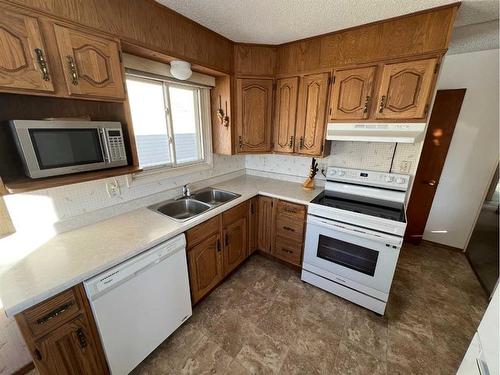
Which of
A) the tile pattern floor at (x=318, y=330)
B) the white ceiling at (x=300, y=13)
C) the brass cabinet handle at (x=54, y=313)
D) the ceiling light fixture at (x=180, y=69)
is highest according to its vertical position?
the white ceiling at (x=300, y=13)

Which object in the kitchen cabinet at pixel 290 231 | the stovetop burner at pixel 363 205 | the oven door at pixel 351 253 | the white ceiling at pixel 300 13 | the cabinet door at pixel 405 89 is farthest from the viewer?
the kitchen cabinet at pixel 290 231

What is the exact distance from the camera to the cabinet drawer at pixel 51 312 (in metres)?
0.90

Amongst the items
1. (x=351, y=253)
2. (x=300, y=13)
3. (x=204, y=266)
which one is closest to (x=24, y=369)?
(x=204, y=266)

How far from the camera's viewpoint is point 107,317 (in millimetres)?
1146

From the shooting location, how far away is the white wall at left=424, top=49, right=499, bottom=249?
2.30 metres

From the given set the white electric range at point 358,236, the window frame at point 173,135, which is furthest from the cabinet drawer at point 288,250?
the window frame at point 173,135

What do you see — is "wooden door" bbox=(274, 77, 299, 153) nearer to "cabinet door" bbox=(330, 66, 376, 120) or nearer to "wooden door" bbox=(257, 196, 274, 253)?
"cabinet door" bbox=(330, 66, 376, 120)

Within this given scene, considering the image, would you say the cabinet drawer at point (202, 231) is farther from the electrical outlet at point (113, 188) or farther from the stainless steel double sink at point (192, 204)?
the electrical outlet at point (113, 188)

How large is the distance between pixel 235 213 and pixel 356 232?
1129mm

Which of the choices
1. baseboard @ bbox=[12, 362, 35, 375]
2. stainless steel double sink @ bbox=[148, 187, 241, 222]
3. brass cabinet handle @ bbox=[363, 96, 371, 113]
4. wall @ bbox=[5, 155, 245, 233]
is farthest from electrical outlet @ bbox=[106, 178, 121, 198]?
brass cabinet handle @ bbox=[363, 96, 371, 113]

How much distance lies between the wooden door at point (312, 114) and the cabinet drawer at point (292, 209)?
598 millimetres

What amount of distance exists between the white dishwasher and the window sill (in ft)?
2.22

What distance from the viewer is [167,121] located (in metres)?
2.00

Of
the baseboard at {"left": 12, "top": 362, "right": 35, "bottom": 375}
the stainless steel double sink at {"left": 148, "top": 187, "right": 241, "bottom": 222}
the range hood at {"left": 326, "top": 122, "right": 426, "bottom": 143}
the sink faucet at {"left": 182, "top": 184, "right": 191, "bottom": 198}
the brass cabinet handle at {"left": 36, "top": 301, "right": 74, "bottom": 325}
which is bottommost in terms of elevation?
the baseboard at {"left": 12, "top": 362, "right": 35, "bottom": 375}
